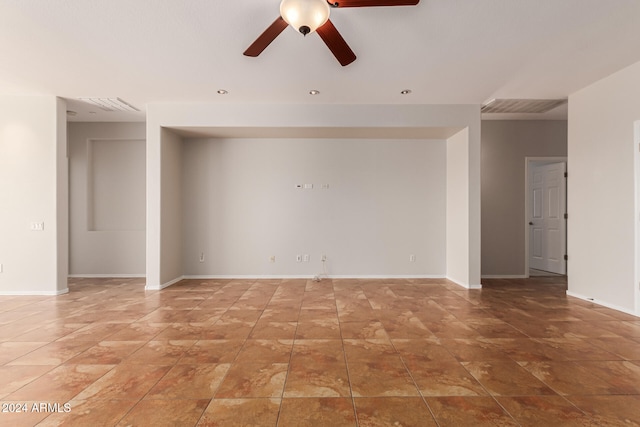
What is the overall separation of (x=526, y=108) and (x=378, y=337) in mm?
4780

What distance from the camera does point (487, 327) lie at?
3252 millimetres

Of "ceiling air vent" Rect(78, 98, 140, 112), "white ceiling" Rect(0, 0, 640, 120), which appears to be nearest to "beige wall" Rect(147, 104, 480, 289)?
"white ceiling" Rect(0, 0, 640, 120)

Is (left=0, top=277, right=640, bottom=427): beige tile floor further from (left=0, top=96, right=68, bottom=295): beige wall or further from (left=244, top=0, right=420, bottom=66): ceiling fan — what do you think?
→ (left=244, top=0, right=420, bottom=66): ceiling fan

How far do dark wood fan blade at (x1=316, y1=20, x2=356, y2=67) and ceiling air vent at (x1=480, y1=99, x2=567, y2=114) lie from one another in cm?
315

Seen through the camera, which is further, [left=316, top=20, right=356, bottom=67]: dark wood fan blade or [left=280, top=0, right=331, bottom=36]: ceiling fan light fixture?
[left=316, top=20, right=356, bottom=67]: dark wood fan blade

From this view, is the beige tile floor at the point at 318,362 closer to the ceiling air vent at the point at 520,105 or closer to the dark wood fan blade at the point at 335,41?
the dark wood fan blade at the point at 335,41

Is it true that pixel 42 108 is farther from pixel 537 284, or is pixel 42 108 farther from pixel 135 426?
pixel 537 284

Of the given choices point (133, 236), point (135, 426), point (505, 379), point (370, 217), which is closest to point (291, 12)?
point (135, 426)

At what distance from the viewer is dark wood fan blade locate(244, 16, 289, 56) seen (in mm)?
2396

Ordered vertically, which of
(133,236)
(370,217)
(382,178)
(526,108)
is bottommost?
(133,236)

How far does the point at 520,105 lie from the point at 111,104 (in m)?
6.75

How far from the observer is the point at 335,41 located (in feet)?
8.49

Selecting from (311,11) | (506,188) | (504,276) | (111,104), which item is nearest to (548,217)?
(506,188)

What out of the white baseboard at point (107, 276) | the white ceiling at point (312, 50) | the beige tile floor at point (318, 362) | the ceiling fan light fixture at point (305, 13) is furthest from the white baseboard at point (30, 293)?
the ceiling fan light fixture at point (305, 13)
